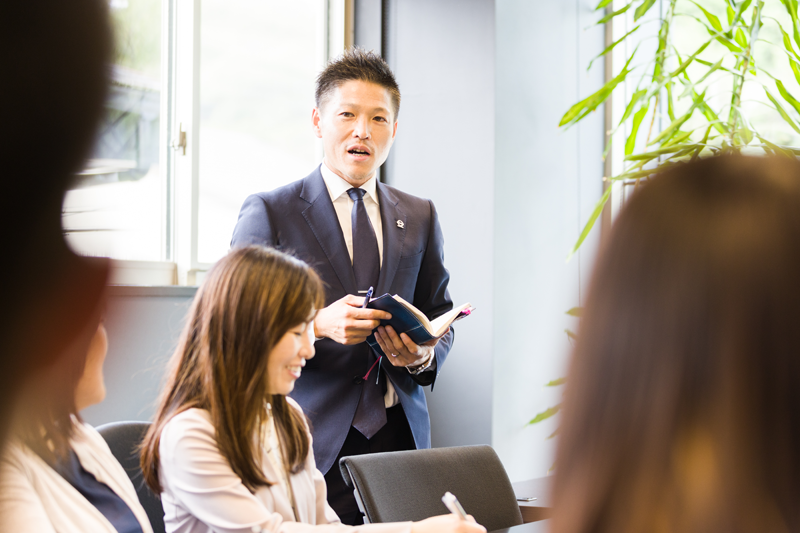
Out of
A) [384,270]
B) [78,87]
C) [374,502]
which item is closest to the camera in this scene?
[78,87]

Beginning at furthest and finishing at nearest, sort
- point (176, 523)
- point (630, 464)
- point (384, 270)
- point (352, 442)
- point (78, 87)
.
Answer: point (384, 270)
point (352, 442)
point (176, 523)
point (630, 464)
point (78, 87)

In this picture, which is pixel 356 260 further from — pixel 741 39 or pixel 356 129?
pixel 741 39

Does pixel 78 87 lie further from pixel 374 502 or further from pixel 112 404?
pixel 112 404

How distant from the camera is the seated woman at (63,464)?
0.30 metres

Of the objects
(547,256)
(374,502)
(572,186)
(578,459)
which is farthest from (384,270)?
(572,186)

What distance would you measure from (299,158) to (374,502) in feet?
6.64

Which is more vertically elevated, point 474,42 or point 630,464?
point 474,42

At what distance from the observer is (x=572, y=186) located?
4.04 metres

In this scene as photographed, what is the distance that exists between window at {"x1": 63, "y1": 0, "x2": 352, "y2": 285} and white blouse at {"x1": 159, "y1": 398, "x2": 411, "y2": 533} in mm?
1127

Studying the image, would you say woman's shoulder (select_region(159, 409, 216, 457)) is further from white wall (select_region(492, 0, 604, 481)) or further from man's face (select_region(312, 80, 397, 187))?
white wall (select_region(492, 0, 604, 481))

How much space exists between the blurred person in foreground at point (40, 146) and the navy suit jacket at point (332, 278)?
5.70 ft

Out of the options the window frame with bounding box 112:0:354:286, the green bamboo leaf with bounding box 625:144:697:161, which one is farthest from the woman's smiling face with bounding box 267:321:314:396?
the green bamboo leaf with bounding box 625:144:697:161

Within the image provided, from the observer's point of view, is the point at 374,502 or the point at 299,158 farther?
the point at 299,158

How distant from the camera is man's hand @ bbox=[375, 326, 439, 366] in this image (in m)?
1.88
